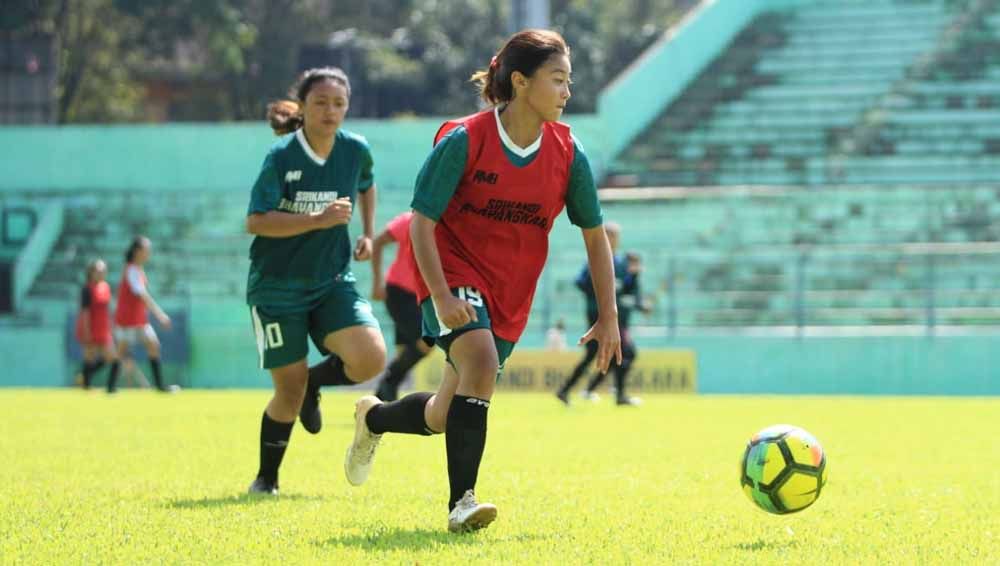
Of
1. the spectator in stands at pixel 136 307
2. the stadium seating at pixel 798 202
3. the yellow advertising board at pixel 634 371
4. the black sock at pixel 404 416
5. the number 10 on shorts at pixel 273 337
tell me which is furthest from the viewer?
the stadium seating at pixel 798 202

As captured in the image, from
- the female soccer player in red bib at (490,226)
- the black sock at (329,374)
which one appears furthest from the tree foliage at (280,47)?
the female soccer player in red bib at (490,226)

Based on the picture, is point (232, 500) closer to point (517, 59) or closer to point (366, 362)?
point (366, 362)

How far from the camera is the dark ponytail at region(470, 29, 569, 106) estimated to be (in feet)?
22.0

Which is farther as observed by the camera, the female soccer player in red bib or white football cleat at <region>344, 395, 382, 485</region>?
white football cleat at <region>344, 395, 382, 485</region>

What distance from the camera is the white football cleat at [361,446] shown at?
25.1 ft

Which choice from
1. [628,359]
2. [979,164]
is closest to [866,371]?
[628,359]

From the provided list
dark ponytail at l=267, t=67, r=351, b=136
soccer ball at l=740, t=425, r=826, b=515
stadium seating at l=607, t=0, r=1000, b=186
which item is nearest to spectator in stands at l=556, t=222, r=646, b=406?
dark ponytail at l=267, t=67, r=351, b=136

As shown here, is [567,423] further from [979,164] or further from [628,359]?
[979,164]

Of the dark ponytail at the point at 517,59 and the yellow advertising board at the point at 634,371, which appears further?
the yellow advertising board at the point at 634,371

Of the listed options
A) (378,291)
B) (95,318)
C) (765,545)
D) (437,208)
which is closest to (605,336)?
(437,208)

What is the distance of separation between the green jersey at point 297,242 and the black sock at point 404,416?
3.25 feet

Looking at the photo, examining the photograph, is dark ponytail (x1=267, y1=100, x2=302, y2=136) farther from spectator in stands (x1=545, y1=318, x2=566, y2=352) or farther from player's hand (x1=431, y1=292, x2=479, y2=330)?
spectator in stands (x1=545, y1=318, x2=566, y2=352)

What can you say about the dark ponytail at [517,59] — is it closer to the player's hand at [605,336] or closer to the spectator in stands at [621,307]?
the player's hand at [605,336]

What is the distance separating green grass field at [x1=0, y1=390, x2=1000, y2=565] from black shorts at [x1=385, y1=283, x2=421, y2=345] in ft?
3.46
